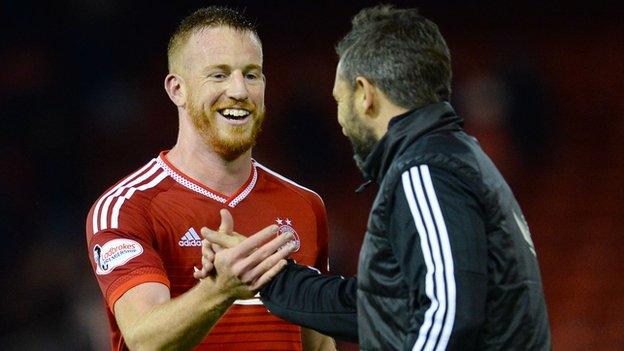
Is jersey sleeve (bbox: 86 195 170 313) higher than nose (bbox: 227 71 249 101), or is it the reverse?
nose (bbox: 227 71 249 101)

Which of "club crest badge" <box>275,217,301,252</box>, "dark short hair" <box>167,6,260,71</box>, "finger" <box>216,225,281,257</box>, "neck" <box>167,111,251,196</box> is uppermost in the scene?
"dark short hair" <box>167,6,260,71</box>

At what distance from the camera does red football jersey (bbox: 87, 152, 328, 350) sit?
2.86 m

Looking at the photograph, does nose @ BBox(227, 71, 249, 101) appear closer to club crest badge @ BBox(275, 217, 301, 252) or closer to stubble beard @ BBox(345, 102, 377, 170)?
club crest badge @ BBox(275, 217, 301, 252)

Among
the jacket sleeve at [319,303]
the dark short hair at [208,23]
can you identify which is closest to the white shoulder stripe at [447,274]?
the jacket sleeve at [319,303]

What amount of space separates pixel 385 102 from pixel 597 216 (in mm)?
6334

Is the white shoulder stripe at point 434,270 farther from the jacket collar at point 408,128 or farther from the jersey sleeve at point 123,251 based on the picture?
the jersey sleeve at point 123,251

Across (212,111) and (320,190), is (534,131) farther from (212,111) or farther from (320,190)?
(212,111)

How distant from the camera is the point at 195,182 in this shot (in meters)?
3.18

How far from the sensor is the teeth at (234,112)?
10.3 ft

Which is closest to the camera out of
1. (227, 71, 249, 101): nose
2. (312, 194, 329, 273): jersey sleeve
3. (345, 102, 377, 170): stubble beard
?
(345, 102, 377, 170): stubble beard

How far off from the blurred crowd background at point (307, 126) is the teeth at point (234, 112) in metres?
3.84

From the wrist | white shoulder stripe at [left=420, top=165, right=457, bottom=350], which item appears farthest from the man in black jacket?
the wrist

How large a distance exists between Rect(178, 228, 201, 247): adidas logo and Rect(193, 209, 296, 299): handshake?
452 mm

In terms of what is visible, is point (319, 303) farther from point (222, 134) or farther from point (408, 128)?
point (222, 134)
